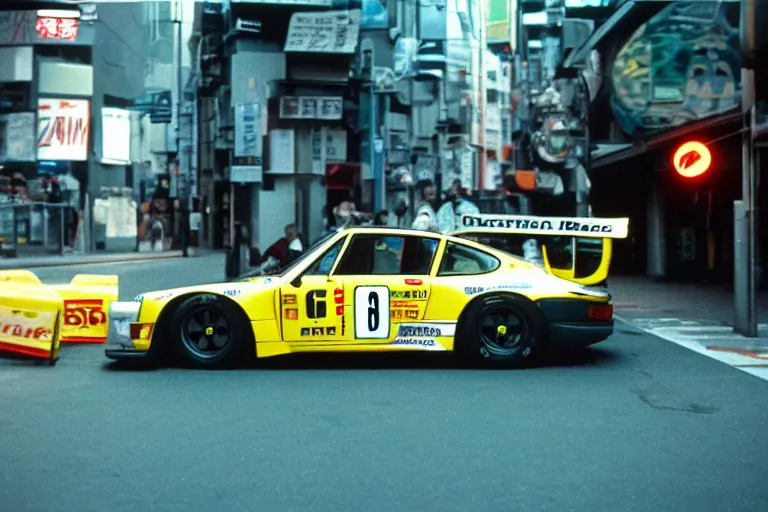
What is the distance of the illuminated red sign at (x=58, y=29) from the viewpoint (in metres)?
36.2

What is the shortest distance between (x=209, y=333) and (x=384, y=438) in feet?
11.1

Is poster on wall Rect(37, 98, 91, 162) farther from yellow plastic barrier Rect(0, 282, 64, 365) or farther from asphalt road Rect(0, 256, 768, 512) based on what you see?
asphalt road Rect(0, 256, 768, 512)

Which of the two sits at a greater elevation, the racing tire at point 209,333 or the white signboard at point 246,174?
the white signboard at point 246,174

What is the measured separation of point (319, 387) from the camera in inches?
335

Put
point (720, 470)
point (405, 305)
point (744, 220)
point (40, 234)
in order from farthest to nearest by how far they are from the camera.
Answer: point (40, 234) < point (744, 220) < point (405, 305) < point (720, 470)

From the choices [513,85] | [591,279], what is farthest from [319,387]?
[513,85]

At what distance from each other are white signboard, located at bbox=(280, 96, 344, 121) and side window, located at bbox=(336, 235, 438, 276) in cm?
1151

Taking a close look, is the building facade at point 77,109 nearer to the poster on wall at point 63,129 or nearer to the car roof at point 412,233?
the poster on wall at point 63,129

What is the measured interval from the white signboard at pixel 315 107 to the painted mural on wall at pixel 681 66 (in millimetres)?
7114

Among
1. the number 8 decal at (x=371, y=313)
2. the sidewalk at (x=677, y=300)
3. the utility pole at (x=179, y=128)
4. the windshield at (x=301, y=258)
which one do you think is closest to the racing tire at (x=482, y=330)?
the number 8 decal at (x=371, y=313)

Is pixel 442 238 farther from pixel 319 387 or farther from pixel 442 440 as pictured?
pixel 442 440

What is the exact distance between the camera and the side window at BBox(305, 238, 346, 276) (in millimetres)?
9453

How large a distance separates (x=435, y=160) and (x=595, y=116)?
23.2 ft

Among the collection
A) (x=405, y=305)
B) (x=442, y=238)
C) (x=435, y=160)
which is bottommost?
(x=405, y=305)
